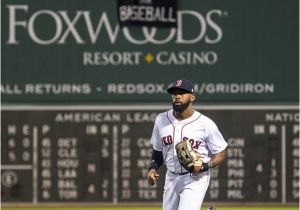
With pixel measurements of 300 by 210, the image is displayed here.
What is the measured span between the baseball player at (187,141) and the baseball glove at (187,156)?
0.29ft

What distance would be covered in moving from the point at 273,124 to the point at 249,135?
0.40 metres

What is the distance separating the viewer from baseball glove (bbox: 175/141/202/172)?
358 inches

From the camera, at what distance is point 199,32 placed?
14406 millimetres

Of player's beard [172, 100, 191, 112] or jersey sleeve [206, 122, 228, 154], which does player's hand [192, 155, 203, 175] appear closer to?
jersey sleeve [206, 122, 228, 154]

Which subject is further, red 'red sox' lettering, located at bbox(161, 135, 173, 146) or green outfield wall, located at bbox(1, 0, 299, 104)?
green outfield wall, located at bbox(1, 0, 299, 104)

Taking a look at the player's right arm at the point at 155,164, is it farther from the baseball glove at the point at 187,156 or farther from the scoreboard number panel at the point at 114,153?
the scoreboard number panel at the point at 114,153

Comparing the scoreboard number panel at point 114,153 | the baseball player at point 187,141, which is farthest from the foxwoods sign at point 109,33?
the baseball player at point 187,141

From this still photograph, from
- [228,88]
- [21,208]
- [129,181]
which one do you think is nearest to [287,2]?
[228,88]

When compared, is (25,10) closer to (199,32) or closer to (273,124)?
(199,32)

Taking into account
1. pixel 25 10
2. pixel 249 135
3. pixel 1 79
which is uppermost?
pixel 25 10

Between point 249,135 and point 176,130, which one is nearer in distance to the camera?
point 176,130

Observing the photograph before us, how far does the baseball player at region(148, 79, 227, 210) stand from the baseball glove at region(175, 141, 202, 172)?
88 millimetres

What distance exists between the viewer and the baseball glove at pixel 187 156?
29.8ft

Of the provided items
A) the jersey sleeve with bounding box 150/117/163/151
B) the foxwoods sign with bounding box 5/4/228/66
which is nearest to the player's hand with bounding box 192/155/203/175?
the jersey sleeve with bounding box 150/117/163/151
